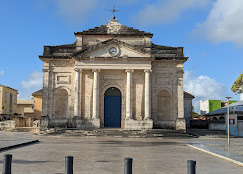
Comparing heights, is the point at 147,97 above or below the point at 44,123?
above

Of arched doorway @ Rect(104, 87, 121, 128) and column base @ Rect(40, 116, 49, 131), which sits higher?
arched doorway @ Rect(104, 87, 121, 128)

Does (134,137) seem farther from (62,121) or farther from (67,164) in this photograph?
(67,164)

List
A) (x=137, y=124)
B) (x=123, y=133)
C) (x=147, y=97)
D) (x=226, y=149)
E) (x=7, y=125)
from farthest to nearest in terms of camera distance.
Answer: (x=7, y=125) < (x=147, y=97) < (x=137, y=124) < (x=123, y=133) < (x=226, y=149)

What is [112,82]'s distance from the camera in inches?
1208

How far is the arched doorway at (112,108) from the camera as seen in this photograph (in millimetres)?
30703

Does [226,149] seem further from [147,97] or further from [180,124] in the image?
[147,97]

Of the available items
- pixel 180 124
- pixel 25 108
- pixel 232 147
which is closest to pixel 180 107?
pixel 180 124

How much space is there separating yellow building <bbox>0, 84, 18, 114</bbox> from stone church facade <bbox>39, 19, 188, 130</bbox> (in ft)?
82.5

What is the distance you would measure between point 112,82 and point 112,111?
293 cm

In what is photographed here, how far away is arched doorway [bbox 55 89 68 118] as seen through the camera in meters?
30.6

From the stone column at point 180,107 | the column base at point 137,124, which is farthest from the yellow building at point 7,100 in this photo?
the stone column at point 180,107

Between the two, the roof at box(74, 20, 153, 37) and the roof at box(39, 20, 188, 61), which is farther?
the roof at box(74, 20, 153, 37)

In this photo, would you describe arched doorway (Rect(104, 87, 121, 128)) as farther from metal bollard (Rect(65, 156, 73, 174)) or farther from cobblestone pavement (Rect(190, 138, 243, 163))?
metal bollard (Rect(65, 156, 73, 174))

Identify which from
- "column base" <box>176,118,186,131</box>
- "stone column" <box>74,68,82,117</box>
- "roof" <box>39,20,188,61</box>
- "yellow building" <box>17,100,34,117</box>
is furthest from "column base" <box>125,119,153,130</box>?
"yellow building" <box>17,100,34,117</box>
